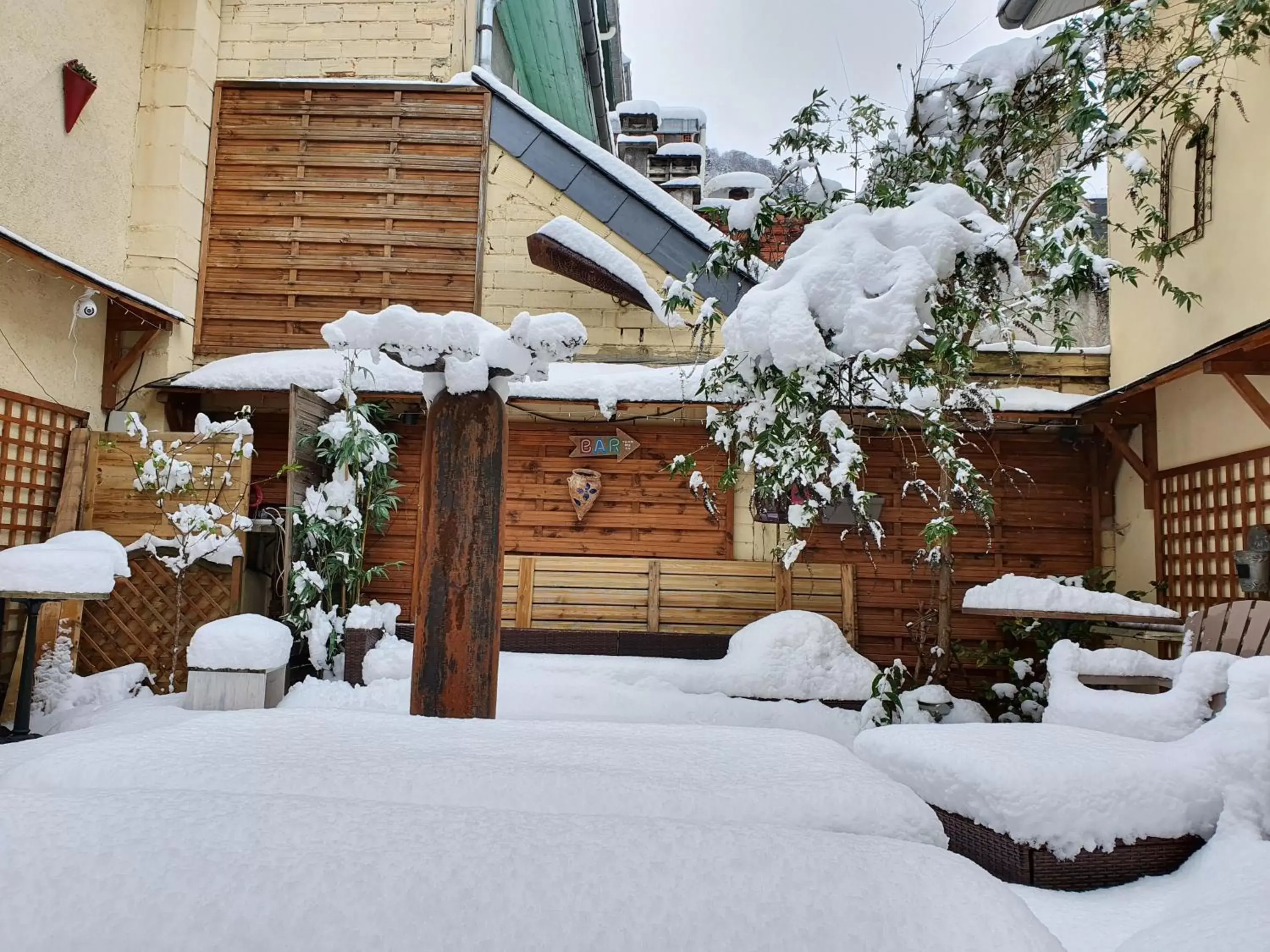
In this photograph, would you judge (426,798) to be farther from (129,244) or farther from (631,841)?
(129,244)

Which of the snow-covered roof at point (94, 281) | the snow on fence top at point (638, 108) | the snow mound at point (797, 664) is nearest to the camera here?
the snow-covered roof at point (94, 281)

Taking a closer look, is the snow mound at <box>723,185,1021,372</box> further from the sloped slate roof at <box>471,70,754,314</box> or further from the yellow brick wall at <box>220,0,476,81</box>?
the yellow brick wall at <box>220,0,476,81</box>

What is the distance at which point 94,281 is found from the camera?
5.92 m

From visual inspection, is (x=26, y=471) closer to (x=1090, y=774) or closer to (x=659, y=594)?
(x=659, y=594)

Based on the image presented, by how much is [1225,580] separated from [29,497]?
8.67m

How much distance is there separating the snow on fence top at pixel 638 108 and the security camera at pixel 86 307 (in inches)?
362

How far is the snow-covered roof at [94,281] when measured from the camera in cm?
522

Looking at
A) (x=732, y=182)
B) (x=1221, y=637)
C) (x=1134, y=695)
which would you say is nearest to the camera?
(x=1134, y=695)

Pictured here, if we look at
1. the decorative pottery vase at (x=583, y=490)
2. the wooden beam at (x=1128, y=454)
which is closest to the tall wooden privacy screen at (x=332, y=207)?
the decorative pottery vase at (x=583, y=490)

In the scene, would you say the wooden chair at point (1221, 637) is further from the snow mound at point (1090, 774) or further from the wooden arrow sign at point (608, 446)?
the wooden arrow sign at point (608, 446)

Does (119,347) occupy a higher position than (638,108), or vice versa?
(638,108)

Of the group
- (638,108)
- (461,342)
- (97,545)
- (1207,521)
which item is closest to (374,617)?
(97,545)

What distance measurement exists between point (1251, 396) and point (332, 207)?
7.44 m

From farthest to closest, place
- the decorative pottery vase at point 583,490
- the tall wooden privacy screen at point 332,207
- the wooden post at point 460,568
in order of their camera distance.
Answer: the tall wooden privacy screen at point 332,207
the decorative pottery vase at point 583,490
the wooden post at point 460,568
